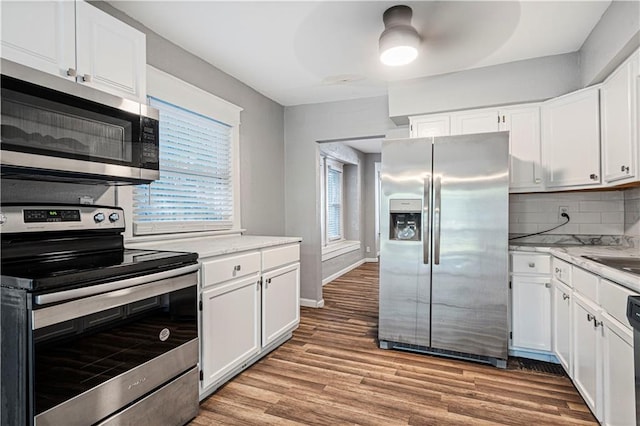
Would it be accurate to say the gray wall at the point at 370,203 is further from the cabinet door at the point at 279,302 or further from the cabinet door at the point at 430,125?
the cabinet door at the point at 279,302

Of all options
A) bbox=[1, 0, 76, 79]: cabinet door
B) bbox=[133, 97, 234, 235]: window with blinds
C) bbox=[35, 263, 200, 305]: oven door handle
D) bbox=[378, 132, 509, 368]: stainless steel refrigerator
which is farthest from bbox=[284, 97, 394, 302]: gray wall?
bbox=[1, 0, 76, 79]: cabinet door

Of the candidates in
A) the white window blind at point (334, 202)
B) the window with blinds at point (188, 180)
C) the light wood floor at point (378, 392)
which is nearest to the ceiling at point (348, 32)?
the window with blinds at point (188, 180)

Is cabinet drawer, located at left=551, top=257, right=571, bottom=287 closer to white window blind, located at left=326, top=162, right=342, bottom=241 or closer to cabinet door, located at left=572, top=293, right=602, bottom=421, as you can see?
cabinet door, located at left=572, top=293, right=602, bottom=421

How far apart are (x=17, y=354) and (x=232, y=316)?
121 cm

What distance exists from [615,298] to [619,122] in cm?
134

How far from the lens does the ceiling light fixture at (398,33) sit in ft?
7.09

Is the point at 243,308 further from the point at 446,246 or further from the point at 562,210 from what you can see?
the point at 562,210

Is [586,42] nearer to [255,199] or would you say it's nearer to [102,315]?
[255,199]

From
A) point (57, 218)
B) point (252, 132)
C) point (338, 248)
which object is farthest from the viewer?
point (338, 248)

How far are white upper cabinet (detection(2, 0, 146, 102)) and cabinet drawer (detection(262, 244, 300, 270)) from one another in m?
1.40

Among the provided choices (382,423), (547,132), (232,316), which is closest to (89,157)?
(232,316)

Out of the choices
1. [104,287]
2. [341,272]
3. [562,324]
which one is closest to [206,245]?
[104,287]

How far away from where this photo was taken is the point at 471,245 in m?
2.66

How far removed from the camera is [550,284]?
2.57 meters
